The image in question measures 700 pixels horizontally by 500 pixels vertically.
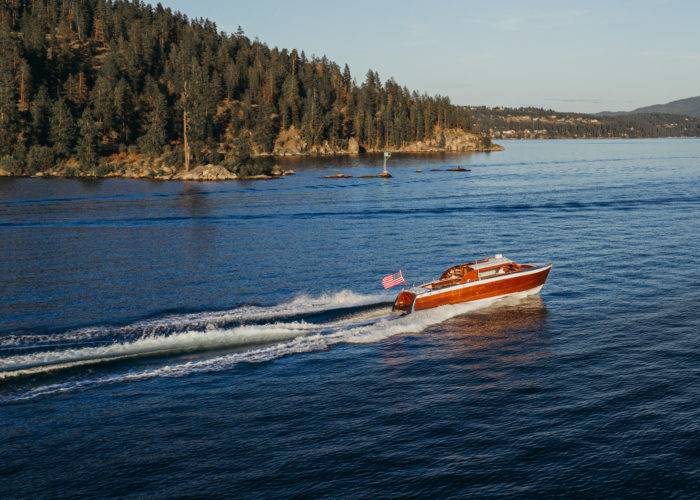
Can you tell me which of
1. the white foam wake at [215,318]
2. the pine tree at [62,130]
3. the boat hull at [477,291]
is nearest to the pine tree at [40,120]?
the pine tree at [62,130]

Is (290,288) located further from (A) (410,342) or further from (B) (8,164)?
(B) (8,164)

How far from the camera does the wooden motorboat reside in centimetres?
3734

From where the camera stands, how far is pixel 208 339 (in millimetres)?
31656

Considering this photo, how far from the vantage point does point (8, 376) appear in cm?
2734

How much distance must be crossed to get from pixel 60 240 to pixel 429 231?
40.1m

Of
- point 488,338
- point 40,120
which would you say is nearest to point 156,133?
point 40,120

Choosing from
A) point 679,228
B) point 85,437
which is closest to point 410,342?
point 85,437

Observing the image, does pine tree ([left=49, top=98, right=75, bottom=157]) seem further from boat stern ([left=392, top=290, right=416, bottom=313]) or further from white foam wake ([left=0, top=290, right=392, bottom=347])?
boat stern ([left=392, top=290, right=416, bottom=313])

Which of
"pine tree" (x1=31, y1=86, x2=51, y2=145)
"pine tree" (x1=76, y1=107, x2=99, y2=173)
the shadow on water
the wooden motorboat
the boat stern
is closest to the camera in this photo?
the shadow on water

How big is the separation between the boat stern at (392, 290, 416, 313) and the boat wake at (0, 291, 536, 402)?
535 millimetres

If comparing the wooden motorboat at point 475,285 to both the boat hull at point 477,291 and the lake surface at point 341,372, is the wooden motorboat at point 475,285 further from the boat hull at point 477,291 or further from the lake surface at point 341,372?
the lake surface at point 341,372

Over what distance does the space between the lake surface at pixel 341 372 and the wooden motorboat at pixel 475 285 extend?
923 millimetres

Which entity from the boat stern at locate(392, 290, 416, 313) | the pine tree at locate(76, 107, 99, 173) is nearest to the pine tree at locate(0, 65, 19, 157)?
the pine tree at locate(76, 107, 99, 173)

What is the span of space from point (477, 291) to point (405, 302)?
5281 mm
